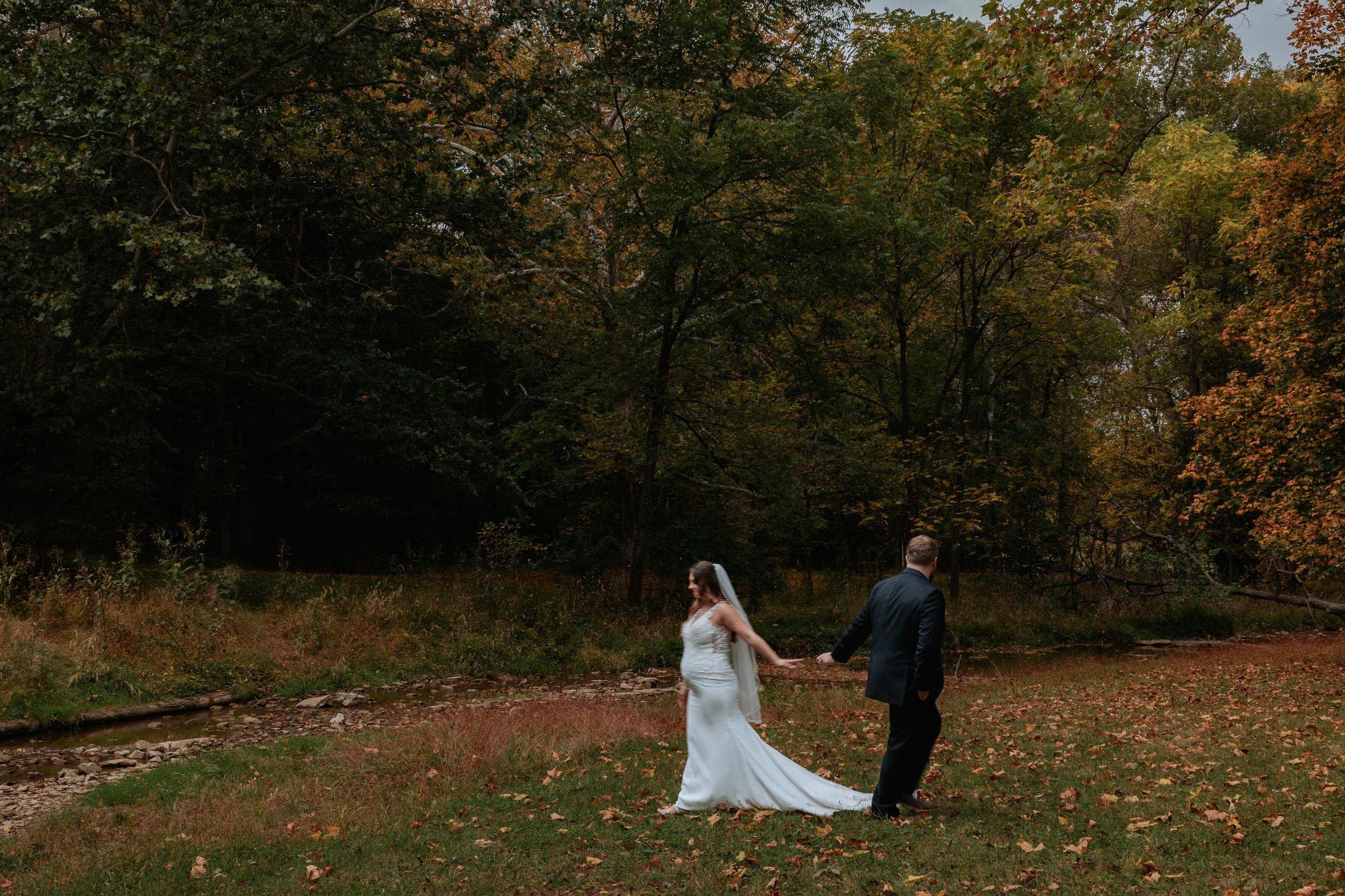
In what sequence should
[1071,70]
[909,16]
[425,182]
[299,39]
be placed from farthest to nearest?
[909,16], [425,182], [299,39], [1071,70]

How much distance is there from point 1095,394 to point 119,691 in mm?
35148

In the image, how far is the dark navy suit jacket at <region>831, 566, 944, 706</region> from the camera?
21.1 ft

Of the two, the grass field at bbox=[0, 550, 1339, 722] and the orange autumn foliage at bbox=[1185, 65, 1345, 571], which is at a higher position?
the orange autumn foliage at bbox=[1185, 65, 1345, 571]

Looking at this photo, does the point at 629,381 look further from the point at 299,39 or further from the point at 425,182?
the point at 299,39

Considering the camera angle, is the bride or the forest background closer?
the bride

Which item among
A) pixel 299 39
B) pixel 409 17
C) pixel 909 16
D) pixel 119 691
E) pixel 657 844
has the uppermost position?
pixel 909 16

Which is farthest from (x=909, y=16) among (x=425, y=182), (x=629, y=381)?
(x=425, y=182)

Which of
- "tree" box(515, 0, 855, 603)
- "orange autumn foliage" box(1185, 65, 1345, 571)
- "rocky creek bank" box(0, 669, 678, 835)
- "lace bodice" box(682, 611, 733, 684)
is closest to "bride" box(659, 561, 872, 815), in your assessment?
"lace bodice" box(682, 611, 733, 684)

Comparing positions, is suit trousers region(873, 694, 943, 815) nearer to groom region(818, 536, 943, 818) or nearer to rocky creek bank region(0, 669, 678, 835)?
groom region(818, 536, 943, 818)

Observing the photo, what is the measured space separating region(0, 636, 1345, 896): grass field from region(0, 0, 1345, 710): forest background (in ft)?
19.0

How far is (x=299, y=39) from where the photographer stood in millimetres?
15977

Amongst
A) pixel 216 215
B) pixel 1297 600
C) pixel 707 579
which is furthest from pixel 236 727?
pixel 1297 600

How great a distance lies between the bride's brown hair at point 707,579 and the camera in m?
7.28

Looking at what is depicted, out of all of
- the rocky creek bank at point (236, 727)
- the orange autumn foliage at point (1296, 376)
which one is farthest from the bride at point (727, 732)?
the orange autumn foliage at point (1296, 376)
